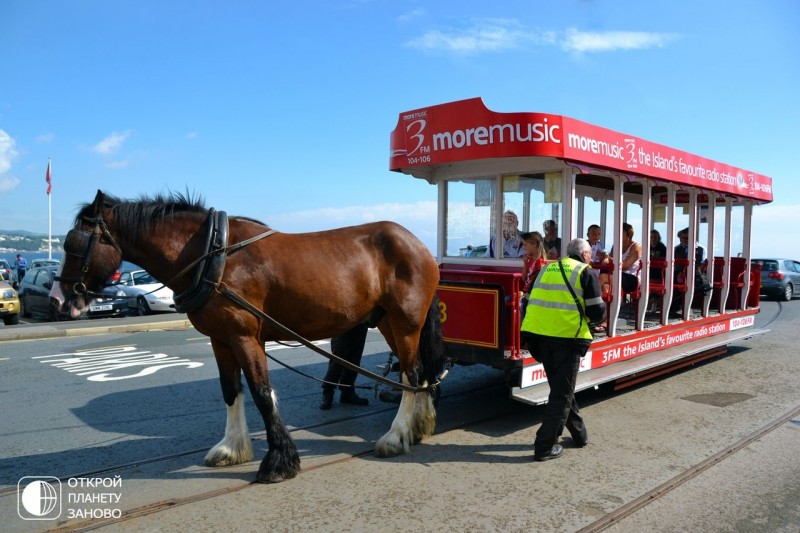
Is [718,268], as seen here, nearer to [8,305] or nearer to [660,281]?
[660,281]

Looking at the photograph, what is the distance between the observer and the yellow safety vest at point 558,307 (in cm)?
484

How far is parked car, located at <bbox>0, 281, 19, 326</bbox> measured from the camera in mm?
13750

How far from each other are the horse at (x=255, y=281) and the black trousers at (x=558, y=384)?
1077 mm

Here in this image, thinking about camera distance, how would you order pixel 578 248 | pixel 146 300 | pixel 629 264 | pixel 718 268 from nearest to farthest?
pixel 578 248
pixel 629 264
pixel 718 268
pixel 146 300

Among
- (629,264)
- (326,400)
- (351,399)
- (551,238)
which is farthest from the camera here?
(629,264)

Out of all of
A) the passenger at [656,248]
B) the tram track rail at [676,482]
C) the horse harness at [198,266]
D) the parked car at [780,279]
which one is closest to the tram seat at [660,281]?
the passenger at [656,248]

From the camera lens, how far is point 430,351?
5352 millimetres

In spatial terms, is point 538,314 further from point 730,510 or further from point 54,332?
point 54,332

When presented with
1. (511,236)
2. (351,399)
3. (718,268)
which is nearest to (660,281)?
(718,268)

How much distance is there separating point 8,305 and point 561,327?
1385 centimetres

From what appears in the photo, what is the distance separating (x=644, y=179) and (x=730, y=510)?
445 centimetres

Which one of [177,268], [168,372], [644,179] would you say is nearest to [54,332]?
[168,372]

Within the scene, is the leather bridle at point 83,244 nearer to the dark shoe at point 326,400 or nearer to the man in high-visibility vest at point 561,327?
the dark shoe at point 326,400

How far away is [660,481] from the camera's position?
436 centimetres
